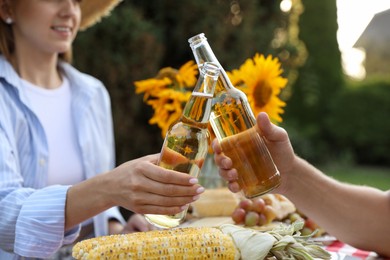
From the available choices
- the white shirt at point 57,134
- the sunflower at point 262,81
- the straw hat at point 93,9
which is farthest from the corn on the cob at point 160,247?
the straw hat at point 93,9

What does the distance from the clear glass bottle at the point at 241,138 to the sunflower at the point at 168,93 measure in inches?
20.0

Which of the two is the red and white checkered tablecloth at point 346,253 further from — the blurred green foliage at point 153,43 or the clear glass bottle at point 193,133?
the blurred green foliage at point 153,43

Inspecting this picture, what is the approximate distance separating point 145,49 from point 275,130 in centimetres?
323

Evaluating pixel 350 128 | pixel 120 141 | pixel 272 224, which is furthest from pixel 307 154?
pixel 272 224

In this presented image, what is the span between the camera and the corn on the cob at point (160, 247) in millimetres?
1258

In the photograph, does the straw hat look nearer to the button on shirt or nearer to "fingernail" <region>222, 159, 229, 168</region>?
the button on shirt

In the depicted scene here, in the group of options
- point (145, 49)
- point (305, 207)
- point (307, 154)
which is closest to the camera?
point (305, 207)

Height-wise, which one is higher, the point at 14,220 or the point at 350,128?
the point at 14,220

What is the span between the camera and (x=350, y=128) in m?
10.8

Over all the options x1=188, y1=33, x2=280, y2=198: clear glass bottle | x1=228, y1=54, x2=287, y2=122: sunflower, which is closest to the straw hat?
x1=228, y1=54, x2=287, y2=122: sunflower

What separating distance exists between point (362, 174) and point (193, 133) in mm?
8879

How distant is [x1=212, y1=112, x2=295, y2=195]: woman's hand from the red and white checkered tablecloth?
0.96ft

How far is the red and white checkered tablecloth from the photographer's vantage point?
1651 millimetres

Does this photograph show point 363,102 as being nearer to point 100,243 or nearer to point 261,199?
point 261,199
